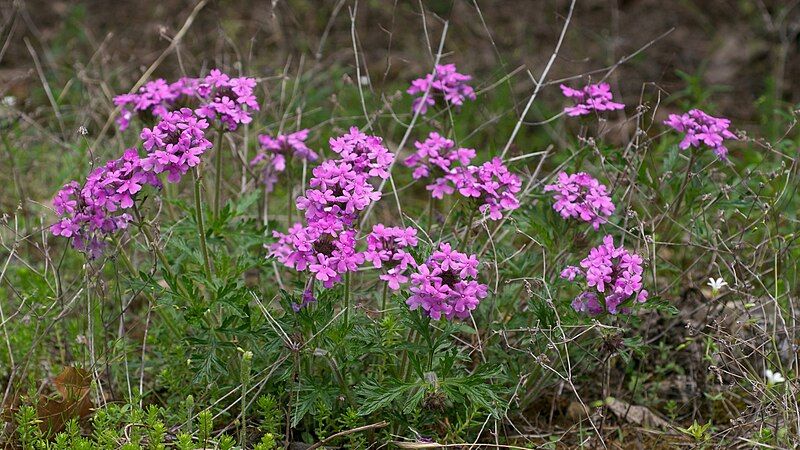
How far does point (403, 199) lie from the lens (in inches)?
172

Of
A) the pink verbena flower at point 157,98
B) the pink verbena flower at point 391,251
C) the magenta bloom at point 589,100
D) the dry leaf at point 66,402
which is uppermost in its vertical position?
the pink verbena flower at point 157,98

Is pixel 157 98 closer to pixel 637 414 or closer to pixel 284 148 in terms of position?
pixel 284 148

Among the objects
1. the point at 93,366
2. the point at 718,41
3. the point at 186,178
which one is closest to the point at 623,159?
the point at 93,366

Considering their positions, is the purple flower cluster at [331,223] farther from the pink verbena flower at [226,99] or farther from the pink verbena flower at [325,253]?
the pink verbena flower at [226,99]

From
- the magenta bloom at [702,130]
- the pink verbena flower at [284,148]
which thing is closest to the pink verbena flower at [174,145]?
the pink verbena flower at [284,148]

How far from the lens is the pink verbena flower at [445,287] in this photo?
7.49 ft

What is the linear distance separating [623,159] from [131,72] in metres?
3.41

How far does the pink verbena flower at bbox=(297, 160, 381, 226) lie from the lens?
2.34m

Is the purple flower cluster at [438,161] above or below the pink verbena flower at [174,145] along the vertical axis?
below

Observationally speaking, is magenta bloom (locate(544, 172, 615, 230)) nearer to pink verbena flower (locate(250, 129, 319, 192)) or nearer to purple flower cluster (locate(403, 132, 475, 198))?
purple flower cluster (locate(403, 132, 475, 198))

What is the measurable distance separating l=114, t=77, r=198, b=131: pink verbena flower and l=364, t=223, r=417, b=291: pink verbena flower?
0.90 meters

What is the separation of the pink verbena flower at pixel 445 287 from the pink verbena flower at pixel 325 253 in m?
0.17

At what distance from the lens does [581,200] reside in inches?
→ 107

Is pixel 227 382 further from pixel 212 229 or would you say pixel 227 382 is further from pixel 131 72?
pixel 131 72
